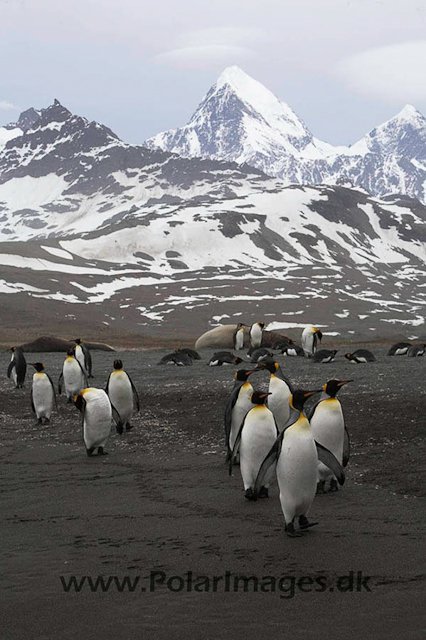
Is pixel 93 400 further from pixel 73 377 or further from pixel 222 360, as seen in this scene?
pixel 222 360

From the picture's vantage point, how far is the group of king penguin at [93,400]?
1077cm

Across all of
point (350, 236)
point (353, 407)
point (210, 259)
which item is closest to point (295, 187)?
point (350, 236)

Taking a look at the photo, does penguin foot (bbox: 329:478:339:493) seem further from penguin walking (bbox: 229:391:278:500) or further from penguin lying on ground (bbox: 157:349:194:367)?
penguin lying on ground (bbox: 157:349:194:367)

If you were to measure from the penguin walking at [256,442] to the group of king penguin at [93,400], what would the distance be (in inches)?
124

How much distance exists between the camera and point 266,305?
81750mm

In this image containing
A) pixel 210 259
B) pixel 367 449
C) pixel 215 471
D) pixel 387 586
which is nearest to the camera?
pixel 387 586

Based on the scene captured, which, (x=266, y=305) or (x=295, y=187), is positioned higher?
(x=295, y=187)

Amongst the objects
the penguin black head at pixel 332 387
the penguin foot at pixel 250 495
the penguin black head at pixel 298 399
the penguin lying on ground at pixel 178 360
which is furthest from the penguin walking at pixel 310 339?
the penguin black head at pixel 298 399

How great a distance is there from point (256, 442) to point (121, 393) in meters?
4.92

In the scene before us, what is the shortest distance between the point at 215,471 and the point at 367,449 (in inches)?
79.9

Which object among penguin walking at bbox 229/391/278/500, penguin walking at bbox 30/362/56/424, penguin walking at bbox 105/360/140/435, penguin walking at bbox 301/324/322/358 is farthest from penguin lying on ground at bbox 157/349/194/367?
penguin walking at bbox 229/391/278/500

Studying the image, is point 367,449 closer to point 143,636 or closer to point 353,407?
point 353,407

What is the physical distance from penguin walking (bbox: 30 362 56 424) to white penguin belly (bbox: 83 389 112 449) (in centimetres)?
278

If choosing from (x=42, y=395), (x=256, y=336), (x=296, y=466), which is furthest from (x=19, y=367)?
(x=256, y=336)
